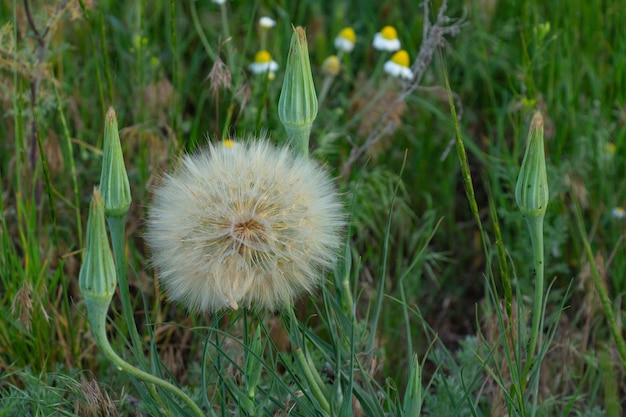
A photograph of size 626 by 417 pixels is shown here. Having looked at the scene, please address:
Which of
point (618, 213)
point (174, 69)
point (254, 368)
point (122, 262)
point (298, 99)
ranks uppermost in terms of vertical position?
point (298, 99)

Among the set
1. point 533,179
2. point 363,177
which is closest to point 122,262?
point 533,179

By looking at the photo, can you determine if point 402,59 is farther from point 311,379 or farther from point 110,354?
point 110,354

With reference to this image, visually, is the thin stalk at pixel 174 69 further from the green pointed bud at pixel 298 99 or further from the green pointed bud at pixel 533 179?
the green pointed bud at pixel 533 179

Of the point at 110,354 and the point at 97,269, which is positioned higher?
the point at 97,269

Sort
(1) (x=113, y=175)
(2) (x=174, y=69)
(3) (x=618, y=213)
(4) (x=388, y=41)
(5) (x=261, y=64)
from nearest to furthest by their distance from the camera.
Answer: (1) (x=113, y=175) < (2) (x=174, y=69) < (3) (x=618, y=213) < (5) (x=261, y=64) < (4) (x=388, y=41)

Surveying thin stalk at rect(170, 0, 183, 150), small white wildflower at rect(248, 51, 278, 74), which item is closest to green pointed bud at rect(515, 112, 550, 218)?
thin stalk at rect(170, 0, 183, 150)
